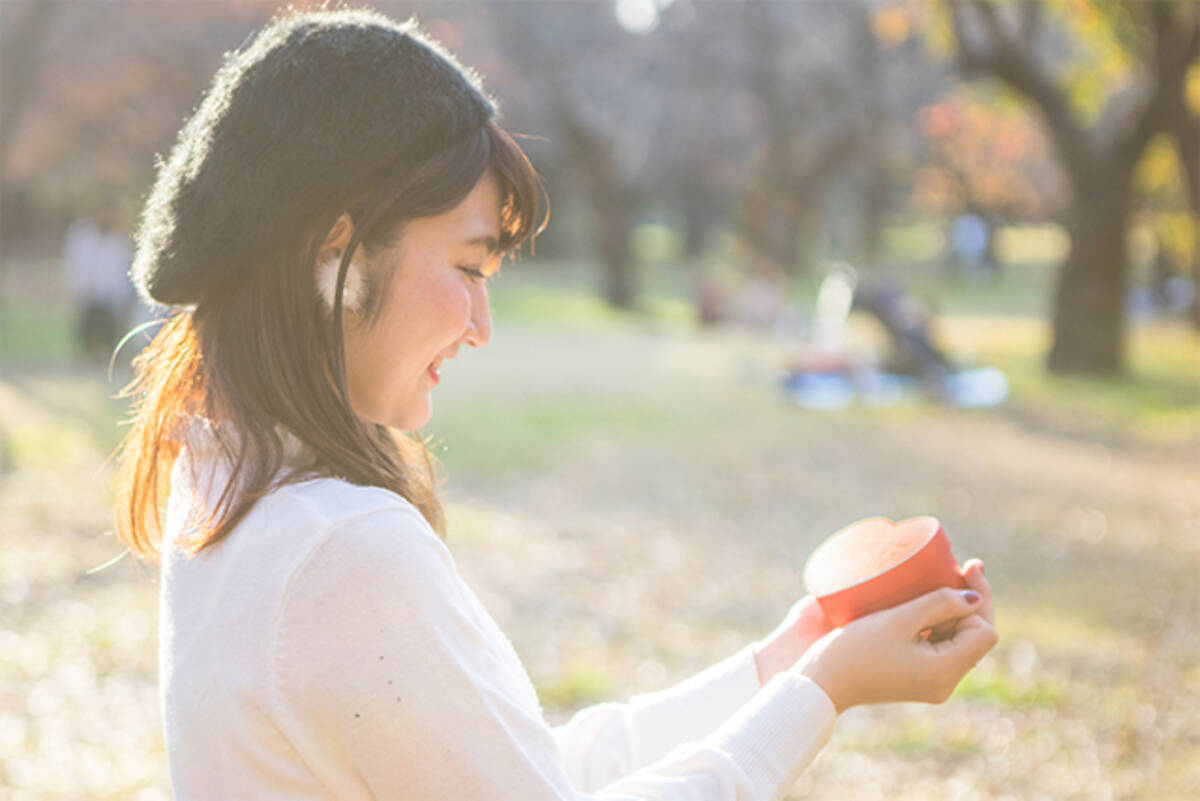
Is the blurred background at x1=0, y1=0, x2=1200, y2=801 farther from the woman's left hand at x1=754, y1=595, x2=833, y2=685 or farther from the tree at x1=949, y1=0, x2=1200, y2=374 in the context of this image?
the woman's left hand at x1=754, y1=595, x2=833, y2=685

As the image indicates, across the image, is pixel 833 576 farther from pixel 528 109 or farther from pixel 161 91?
pixel 528 109

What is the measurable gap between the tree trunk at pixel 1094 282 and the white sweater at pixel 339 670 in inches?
559

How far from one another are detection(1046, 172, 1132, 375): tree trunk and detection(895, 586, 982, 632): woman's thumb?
44.8 feet

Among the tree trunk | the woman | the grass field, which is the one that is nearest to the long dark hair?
the woman

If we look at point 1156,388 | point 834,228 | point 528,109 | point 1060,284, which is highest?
point 528,109

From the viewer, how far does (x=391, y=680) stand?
1.18 metres

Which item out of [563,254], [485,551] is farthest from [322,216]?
[563,254]

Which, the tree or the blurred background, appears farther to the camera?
the tree

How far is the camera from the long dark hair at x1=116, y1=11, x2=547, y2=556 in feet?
4.26

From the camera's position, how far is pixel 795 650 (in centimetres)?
181

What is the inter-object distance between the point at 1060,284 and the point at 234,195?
1444cm

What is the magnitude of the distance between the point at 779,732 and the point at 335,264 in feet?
2.41

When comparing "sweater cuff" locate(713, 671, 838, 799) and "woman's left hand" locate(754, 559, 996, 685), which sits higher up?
"sweater cuff" locate(713, 671, 838, 799)

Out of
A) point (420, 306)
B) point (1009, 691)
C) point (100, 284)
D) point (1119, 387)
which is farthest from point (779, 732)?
point (100, 284)
